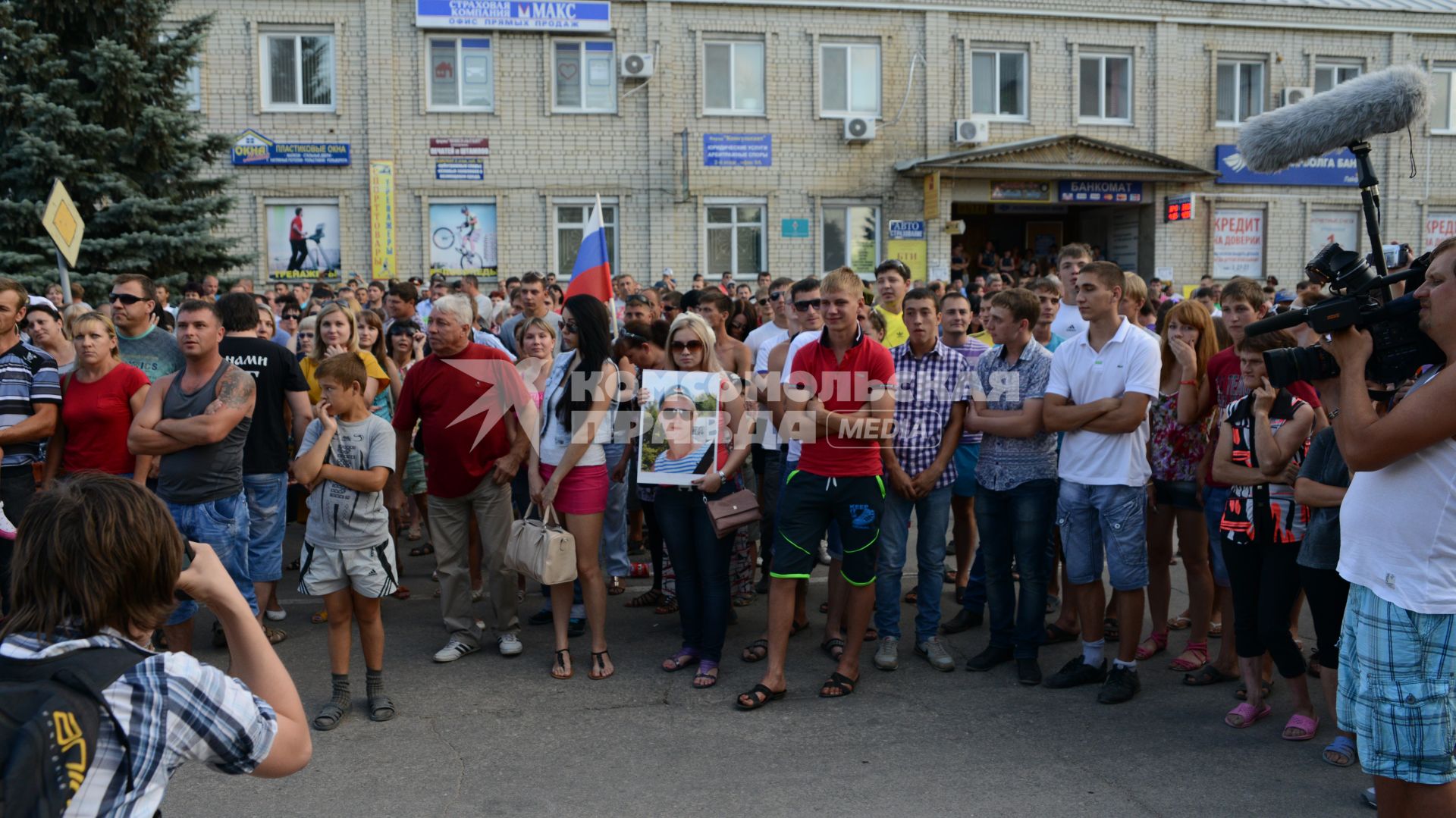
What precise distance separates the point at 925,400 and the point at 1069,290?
9.54ft

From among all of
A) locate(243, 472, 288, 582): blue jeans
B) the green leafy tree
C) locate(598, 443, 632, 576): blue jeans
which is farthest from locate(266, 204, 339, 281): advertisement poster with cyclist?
locate(243, 472, 288, 582): blue jeans

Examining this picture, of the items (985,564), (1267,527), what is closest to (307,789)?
(985,564)

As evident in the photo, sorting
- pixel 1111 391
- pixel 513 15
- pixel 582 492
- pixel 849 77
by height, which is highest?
pixel 513 15

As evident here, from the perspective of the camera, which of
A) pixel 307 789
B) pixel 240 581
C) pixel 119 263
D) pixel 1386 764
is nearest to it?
pixel 1386 764

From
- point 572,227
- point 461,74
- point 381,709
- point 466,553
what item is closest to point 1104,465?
point 466,553

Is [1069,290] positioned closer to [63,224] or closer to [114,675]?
[114,675]

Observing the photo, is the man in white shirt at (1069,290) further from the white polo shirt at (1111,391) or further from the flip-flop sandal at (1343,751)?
the flip-flop sandal at (1343,751)

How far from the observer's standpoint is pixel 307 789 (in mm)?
4391

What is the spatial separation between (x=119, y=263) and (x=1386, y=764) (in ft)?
49.1

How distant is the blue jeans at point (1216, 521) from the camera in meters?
5.42

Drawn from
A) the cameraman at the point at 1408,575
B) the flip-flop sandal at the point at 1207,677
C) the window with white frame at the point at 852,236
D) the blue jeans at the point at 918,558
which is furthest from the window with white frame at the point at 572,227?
the cameraman at the point at 1408,575

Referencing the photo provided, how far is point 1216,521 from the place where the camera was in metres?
5.46

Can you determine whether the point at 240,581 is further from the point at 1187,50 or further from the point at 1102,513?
the point at 1187,50

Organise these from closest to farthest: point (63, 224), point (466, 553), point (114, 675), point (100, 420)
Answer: point (114, 675) → point (100, 420) → point (466, 553) → point (63, 224)
